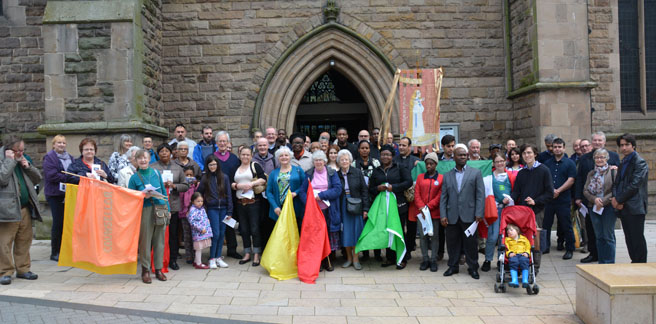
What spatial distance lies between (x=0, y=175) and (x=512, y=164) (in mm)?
6548

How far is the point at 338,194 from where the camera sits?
6586mm

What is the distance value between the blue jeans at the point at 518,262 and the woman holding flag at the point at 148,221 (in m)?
4.03

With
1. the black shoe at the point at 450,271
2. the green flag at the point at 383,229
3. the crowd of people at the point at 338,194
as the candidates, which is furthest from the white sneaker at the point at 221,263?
the black shoe at the point at 450,271

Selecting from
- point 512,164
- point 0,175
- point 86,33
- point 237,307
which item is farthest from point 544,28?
point 0,175

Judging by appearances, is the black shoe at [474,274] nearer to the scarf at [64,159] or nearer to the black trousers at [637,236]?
the black trousers at [637,236]

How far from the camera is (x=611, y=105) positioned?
10555 millimetres

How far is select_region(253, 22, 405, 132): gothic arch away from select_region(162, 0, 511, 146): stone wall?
19 cm

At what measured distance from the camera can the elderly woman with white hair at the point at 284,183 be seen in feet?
22.0

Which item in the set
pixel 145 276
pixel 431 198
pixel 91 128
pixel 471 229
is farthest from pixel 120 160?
pixel 471 229

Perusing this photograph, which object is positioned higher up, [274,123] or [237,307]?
[274,123]

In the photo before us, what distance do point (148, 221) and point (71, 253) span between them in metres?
1.00

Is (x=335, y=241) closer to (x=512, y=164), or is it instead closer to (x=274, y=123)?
(x=512, y=164)

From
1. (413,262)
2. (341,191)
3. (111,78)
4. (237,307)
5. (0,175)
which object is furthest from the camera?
(111,78)

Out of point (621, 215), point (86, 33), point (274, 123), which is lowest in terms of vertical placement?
point (621, 215)
